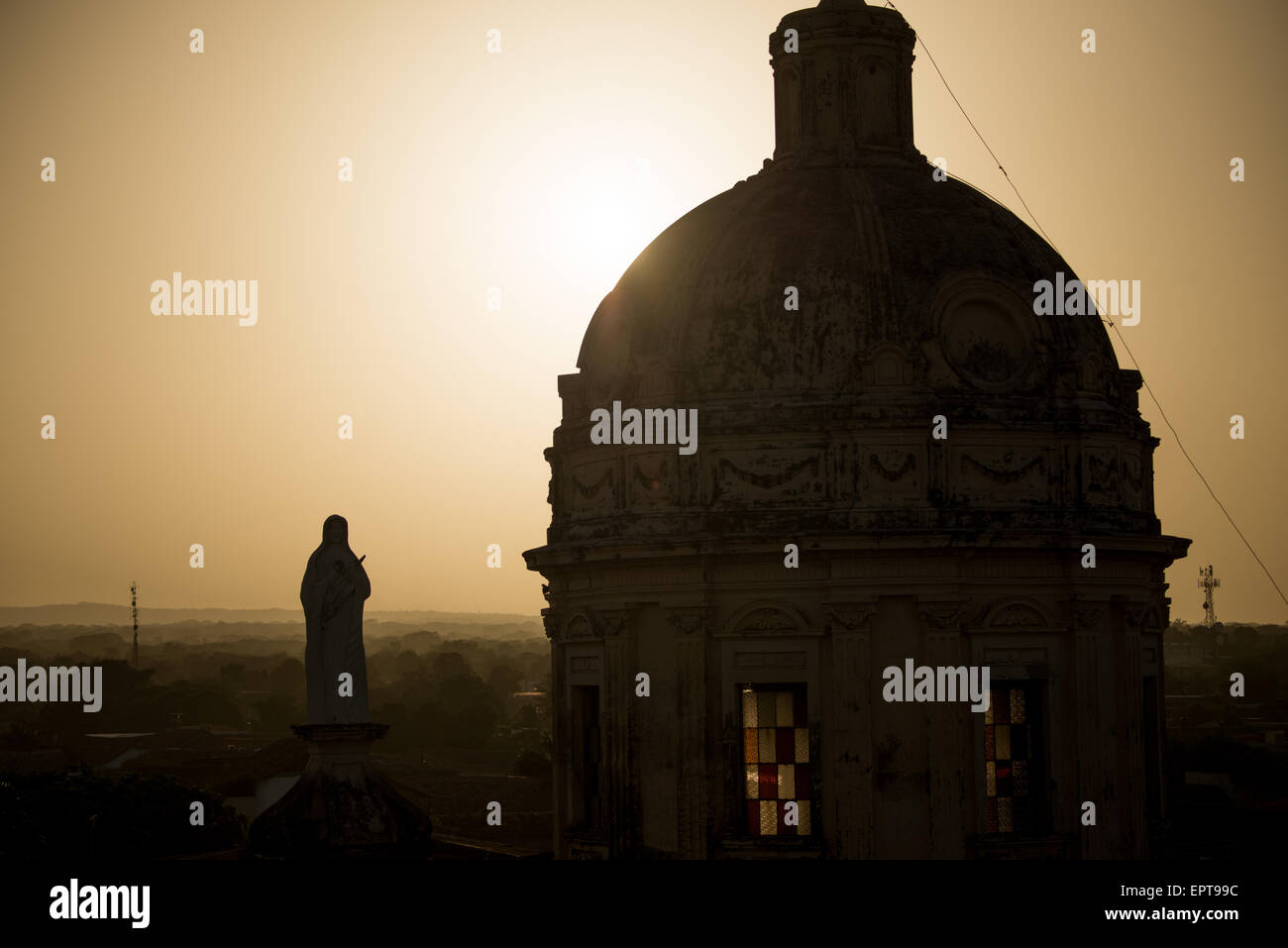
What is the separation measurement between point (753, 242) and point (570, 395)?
4439mm

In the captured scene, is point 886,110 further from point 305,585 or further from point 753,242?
point 305,585

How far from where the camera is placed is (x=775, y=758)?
3139 cm

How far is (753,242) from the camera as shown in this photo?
3300 cm

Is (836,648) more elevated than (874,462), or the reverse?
(874,462)

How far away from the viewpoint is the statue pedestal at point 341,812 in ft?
77.4

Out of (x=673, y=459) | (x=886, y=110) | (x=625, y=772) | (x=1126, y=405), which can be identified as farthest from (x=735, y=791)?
(x=886, y=110)

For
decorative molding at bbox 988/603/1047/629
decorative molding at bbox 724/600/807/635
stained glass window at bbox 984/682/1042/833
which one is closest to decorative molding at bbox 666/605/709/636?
decorative molding at bbox 724/600/807/635

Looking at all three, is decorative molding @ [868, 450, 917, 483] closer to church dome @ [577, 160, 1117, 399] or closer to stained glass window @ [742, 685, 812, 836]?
church dome @ [577, 160, 1117, 399]

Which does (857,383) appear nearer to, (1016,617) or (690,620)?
(1016,617)

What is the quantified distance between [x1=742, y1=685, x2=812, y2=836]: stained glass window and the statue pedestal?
330 inches

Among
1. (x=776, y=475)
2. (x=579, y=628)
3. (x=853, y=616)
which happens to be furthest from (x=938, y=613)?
(x=579, y=628)

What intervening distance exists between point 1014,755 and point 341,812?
12.8 m

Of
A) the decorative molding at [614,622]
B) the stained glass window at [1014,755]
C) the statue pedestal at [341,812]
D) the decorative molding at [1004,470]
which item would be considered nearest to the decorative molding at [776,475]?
the decorative molding at [1004,470]

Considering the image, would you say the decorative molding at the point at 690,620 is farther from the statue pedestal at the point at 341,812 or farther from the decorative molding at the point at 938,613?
the statue pedestal at the point at 341,812
